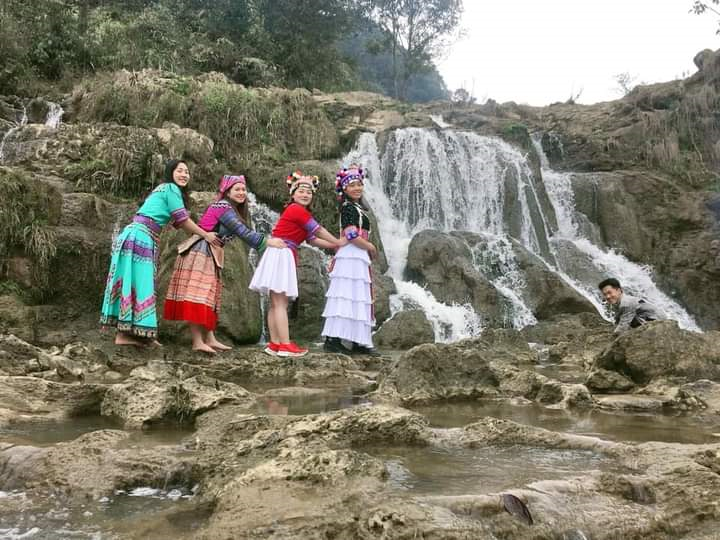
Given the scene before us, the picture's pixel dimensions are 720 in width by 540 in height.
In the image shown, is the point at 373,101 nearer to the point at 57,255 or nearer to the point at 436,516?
the point at 57,255

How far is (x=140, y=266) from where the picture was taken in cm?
523

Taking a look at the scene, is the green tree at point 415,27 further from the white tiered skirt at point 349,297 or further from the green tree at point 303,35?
the white tiered skirt at point 349,297

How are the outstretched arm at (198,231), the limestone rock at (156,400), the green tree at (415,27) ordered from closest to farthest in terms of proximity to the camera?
the limestone rock at (156,400) < the outstretched arm at (198,231) < the green tree at (415,27)

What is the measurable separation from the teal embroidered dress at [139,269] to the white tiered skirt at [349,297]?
5.07ft

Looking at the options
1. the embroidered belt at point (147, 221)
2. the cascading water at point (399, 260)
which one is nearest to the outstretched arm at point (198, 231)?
the embroidered belt at point (147, 221)

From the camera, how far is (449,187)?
545 inches

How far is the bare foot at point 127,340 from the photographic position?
5.25m

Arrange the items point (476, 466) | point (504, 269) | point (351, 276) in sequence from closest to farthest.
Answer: point (476, 466) < point (351, 276) < point (504, 269)

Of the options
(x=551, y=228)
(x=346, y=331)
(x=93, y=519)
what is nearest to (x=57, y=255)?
(x=346, y=331)

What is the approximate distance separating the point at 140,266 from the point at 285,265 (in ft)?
4.09

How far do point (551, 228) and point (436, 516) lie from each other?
1335 cm

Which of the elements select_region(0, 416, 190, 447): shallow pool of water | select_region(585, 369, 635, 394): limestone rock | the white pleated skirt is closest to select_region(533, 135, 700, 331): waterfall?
select_region(585, 369, 635, 394): limestone rock

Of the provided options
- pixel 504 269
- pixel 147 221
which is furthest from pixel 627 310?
pixel 504 269

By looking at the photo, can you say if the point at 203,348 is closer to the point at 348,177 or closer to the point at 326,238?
the point at 326,238
